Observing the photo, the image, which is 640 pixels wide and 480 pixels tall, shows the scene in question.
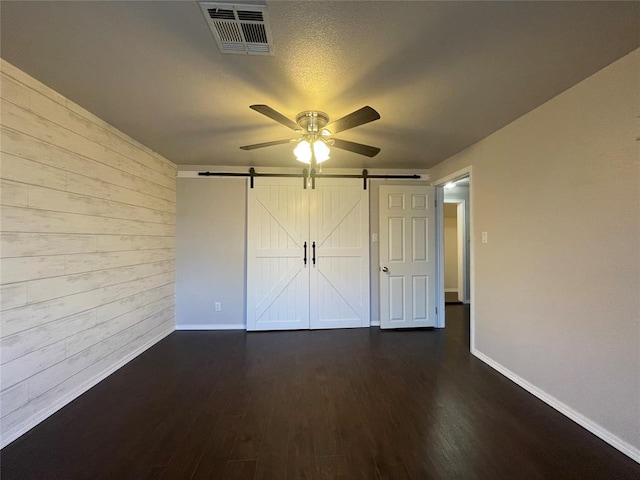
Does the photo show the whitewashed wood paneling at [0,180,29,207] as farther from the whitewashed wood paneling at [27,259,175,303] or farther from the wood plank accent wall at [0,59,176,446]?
the whitewashed wood paneling at [27,259,175,303]

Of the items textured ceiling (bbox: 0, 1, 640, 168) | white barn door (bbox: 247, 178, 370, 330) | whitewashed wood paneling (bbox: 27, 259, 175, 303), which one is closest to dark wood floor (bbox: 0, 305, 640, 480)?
whitewashed wood paneling (bbox: 27, 259, 175, 303)

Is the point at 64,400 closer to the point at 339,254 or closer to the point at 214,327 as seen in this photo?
the point at 214,327

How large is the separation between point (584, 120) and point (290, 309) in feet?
12.0

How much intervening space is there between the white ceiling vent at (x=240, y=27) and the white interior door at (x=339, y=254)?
261cm

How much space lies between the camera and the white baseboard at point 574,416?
169 centimetres

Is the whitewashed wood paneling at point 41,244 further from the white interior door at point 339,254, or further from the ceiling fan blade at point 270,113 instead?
the white interior door at point 339,254

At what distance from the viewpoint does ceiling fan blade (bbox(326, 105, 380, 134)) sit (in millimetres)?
1840

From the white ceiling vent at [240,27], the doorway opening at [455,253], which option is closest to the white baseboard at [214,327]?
the doorway opening at [455,253]

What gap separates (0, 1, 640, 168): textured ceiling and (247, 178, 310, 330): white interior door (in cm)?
152

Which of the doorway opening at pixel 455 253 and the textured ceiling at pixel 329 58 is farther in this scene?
the doorway opening at pixel 455 253

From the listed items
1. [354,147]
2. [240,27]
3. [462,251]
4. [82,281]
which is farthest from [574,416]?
[462,251]

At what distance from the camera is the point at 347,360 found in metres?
3.06

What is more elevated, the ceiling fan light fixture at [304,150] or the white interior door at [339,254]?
the ceiling fan light fixture at [304,150]

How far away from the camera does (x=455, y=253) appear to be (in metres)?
6.63
